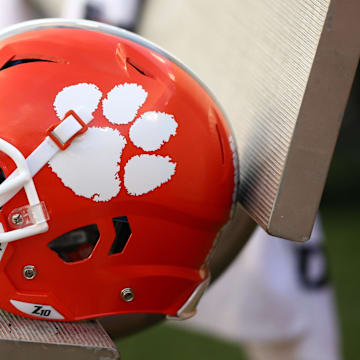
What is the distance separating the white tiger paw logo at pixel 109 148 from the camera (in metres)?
0.89

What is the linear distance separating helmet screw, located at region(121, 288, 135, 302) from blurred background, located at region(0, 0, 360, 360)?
905mm

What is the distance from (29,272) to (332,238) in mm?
2643

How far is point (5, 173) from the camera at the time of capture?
A: 0.89 metres

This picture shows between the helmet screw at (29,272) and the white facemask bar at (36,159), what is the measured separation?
5 cm

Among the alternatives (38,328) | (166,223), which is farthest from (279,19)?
(38,328)

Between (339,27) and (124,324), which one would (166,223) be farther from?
(339,27)

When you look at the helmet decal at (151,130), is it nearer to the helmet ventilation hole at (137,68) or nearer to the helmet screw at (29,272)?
the helmet ventilation hole at (137,68)

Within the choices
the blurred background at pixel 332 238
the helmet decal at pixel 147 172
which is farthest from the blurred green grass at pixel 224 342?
the helmet decal at pixel 147 172

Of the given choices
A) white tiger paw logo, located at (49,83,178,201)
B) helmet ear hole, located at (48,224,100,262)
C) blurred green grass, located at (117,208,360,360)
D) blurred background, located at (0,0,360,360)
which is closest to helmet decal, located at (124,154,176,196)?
white tiger paw logo, located at (49,83,178,201)

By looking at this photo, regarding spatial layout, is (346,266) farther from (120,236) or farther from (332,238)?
(120,236)

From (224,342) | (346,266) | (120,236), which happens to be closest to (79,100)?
(120,236)

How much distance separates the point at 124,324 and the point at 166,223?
198mm

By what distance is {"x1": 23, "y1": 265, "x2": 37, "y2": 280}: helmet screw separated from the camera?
92 cm

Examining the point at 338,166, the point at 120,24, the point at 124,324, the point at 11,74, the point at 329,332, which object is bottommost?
the point at 338,166
